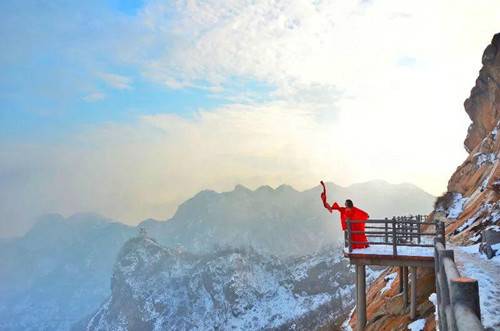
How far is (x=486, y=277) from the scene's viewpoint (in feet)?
38.1

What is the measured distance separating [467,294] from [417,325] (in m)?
12.2

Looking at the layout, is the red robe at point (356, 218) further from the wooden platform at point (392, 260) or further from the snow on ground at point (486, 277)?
the snow on ground at point (486, 277)

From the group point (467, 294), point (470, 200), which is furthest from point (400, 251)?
point (470, 200)

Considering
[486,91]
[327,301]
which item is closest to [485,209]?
[486,91]

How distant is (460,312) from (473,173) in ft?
141

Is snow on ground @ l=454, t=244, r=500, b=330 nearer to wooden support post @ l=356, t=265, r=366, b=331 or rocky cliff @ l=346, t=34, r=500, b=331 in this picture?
rocky cliff @ l=346, t=34, r=500, b=331

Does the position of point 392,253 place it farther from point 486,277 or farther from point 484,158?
point 484,158

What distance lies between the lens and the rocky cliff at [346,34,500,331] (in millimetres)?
19094

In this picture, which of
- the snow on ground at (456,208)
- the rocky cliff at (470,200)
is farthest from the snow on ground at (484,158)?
the snow on ground at (456,208)

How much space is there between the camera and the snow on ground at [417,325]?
14.9 m

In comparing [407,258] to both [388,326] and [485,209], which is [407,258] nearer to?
[388,326]

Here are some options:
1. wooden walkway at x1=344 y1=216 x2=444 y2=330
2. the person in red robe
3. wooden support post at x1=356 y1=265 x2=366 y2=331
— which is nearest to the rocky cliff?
wooden support post at x1=356 y1=265 x2=366 y2=331

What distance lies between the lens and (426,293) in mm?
17953

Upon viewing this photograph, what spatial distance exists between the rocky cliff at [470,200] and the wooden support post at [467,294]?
33.6 feet
